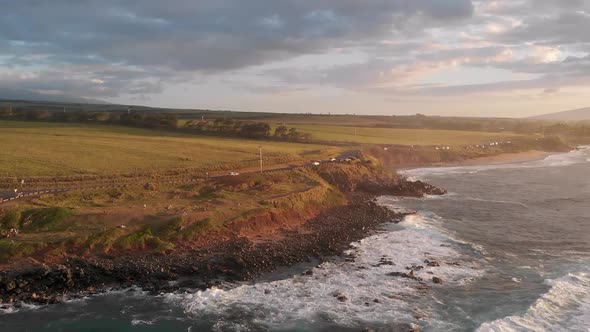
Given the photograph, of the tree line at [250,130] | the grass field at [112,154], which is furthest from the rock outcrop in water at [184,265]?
the tree line at [250,130]

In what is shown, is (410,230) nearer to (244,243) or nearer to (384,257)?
(384,257)

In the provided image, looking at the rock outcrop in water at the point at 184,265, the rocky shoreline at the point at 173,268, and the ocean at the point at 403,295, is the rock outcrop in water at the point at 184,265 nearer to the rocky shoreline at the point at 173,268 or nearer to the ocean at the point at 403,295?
the rocky shoreline at the point at 173,268

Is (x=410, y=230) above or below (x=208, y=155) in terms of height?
below

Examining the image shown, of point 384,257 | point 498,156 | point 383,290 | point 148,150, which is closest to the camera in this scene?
point 383,290

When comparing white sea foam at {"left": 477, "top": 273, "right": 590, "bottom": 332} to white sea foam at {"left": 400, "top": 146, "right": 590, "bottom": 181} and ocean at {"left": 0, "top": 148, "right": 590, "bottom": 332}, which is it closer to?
ocean at {"left": 0, "top": 148, "right": 590, "bottom": 332}

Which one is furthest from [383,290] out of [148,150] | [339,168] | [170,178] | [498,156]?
[498,156]

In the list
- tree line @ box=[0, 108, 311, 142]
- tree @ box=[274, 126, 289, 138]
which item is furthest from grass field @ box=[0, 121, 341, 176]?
tree line @ box=[0, 108, 311, 142]
